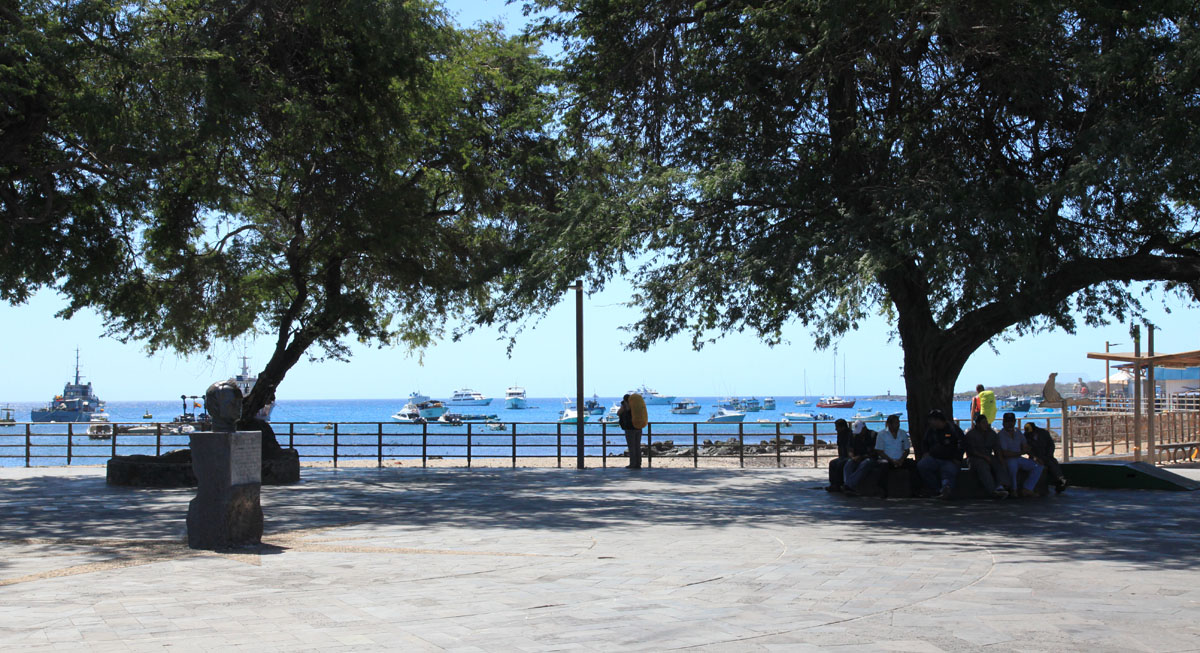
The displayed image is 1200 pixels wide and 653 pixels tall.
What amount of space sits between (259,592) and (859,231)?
8.39 metres

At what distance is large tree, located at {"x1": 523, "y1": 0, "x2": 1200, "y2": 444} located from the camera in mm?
12211

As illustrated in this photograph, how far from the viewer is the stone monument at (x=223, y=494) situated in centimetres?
964

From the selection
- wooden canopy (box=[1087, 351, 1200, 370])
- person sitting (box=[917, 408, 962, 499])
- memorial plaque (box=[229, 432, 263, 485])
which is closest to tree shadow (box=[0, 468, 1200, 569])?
person sitting (box=[917, 408, 962, 499])

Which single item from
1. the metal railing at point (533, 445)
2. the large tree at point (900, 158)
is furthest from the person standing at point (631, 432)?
the large tree at point (900, 158)

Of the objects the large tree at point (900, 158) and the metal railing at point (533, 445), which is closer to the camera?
the large tree at point (900, 158)

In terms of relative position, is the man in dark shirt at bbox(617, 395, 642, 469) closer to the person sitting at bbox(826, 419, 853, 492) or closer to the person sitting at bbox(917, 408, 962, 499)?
the person sitting at bbox(826, 419, 853, 492)

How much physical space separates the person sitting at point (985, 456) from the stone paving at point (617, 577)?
42 cm

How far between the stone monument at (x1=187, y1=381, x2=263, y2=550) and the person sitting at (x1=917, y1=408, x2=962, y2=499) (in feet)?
29.1

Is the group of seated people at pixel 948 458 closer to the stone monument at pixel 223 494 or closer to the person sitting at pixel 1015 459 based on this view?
the person sitting at pixel 1015 459

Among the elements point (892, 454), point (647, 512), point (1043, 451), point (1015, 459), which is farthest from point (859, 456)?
point (647, 512)

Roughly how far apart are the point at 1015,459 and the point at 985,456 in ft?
1.87

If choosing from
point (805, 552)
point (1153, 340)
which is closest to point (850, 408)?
point (1153, 340)

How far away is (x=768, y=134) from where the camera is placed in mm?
15281

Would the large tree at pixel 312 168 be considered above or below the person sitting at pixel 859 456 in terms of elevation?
above
